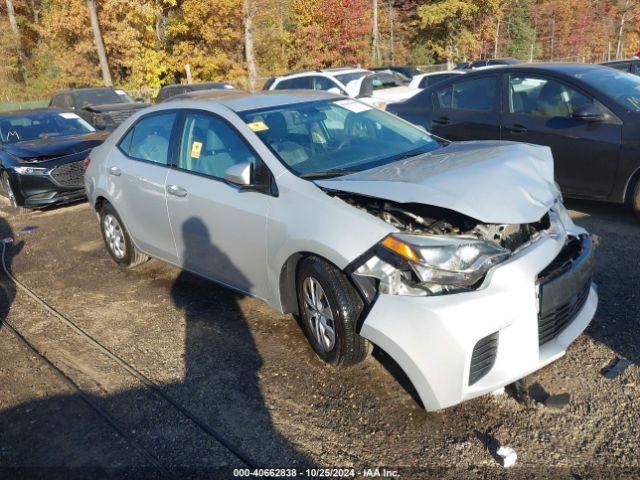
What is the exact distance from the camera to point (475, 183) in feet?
10.7

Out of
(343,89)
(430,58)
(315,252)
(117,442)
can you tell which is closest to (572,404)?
(315,252)

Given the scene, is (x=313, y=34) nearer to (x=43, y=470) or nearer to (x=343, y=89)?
(x=343, y=89)

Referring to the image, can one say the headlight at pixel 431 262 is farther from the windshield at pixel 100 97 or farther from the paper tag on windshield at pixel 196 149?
the windshield at pixel 100 97

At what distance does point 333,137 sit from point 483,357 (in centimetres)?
208

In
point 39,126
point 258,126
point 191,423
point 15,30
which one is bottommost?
point 191,423

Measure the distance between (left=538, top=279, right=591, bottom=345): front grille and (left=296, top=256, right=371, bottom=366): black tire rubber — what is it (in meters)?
0.96

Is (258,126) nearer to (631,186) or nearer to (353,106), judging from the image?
(353,106)

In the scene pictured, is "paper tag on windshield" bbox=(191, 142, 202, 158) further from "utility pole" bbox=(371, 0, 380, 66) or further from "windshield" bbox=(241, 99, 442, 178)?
"utility pole" bbox=(371, 0, 380, 66)

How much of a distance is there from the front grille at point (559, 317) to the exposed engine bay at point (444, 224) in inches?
15.7

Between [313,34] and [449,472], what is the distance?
34413 millimetres

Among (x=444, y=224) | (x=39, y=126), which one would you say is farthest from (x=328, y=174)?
(x=39, y=126)

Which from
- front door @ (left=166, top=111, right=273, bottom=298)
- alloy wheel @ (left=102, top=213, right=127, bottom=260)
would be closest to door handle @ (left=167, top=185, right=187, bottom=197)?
front door @ (left=166, top=111, right=273, bottom=298)

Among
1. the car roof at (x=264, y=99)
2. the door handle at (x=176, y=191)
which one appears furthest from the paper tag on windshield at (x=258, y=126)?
the door handle at (x=176, y=191)

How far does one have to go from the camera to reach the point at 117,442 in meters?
3.19
